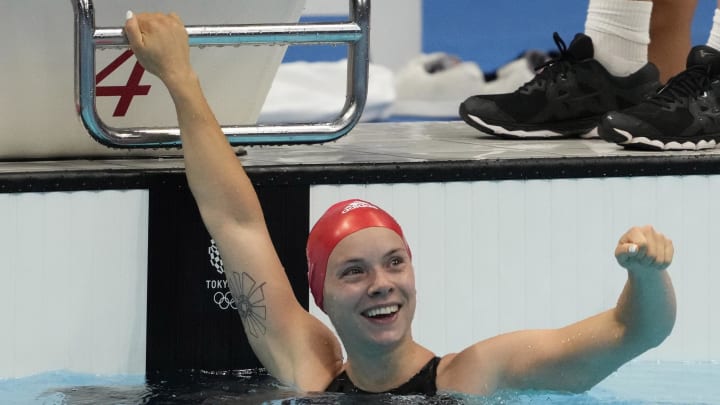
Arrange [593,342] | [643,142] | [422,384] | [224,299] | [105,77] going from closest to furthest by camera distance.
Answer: [593,342] < [422,384] < [224,299] < [105,77] < [643,142]

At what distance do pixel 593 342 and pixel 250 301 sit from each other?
65 centimetres

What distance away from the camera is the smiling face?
6.86 feet

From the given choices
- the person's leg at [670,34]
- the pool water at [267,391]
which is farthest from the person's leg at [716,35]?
the pool water at [267,391]

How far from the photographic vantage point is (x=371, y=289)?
2078 mm

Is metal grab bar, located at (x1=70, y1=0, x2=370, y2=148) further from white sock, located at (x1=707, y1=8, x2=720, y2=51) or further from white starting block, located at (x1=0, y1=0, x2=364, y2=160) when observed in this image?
white sock, located at (x1=707, y1=8, x2=720, y2=51)

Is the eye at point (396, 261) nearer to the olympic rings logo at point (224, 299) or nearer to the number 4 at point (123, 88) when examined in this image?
the olympic rings logo at point (224, 299)

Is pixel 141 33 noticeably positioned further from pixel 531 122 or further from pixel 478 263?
pixel 531 122

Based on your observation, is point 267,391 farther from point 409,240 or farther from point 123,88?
point 123,88

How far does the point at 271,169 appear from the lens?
2.55 metres

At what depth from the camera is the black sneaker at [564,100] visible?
3232 millimetres

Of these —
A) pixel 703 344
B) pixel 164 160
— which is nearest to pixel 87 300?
pixel 164 160

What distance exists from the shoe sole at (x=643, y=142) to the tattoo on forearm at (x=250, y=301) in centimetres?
91

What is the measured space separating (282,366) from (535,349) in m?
0.49

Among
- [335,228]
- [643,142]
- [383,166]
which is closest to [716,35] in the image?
[643,142]
